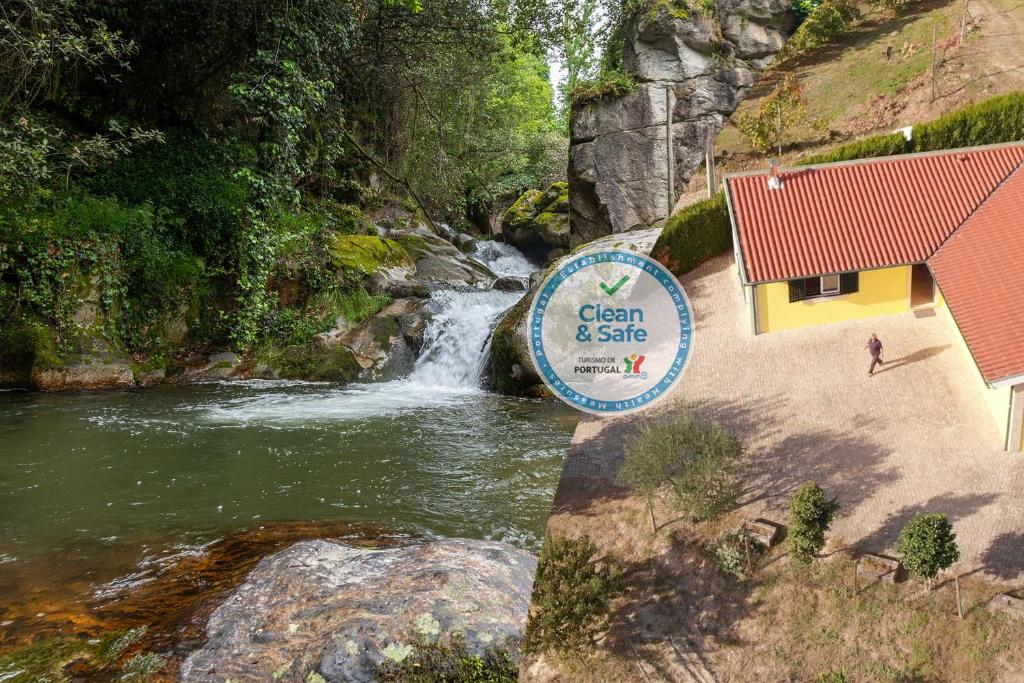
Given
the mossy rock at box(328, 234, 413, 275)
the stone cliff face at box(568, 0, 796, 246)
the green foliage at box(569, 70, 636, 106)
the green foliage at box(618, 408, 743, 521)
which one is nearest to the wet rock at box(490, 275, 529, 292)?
the mossy rock at box(328, 234, 413, 275)

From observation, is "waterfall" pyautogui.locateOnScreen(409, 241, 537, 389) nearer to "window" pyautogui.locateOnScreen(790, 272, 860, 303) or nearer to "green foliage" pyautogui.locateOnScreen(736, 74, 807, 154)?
"green foliage" pyautogui.locateOnScreen(736, 74, 807, 154)

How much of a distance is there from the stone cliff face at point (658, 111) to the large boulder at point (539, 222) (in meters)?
19.3

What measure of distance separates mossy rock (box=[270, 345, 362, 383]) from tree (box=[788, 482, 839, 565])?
18730 mm

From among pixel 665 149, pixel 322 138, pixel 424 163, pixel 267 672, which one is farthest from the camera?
pixel 424 163

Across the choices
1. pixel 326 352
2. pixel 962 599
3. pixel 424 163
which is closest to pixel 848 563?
pixel 962 599

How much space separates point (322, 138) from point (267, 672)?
86.3ft

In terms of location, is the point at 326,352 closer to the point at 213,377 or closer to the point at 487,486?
the point at 213,377

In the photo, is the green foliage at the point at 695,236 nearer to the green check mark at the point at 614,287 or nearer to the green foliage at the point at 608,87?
the green check mark at the point at 614,287

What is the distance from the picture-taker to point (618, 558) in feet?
14.1

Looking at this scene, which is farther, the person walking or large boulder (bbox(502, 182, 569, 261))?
large boulder (bbox(502, 182, 569, 261))

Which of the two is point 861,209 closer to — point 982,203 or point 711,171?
point 982,203

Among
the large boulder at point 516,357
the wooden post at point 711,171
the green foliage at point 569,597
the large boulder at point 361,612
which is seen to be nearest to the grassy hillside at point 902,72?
the wooden post at point 711,171

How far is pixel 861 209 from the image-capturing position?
9328mm

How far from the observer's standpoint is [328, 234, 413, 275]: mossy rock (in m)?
25.0
